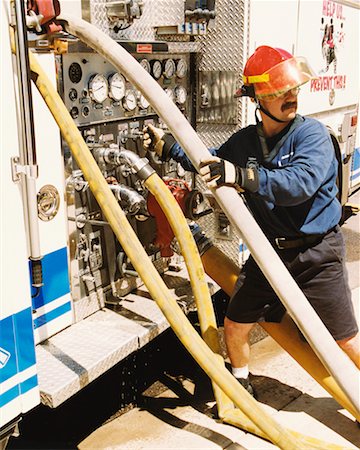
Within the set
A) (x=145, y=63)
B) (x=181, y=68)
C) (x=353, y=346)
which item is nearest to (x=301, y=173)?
(x=353, y=346)

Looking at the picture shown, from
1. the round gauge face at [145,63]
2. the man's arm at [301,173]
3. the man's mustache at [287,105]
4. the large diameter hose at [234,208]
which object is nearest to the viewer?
the large diameter hose at [234,208]

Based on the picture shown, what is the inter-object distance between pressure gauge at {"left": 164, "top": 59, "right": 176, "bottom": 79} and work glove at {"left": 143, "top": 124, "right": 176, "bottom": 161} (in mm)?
522

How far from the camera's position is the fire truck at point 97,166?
2424 millimetres

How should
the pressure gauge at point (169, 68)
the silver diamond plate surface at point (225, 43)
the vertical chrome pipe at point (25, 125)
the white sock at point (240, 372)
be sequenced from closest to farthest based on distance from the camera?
1. the vertical chrome pipe at point (25, 125)
2. the white sock at point (240, 372)
3. the pressure gauge at point (169, 68)
4. the silver diamond plate surface at point (225, 43)

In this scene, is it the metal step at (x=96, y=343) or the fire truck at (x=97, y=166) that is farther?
the metal step at (x=96, y=343)

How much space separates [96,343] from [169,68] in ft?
5.88

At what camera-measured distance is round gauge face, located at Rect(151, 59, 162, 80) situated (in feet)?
12.8

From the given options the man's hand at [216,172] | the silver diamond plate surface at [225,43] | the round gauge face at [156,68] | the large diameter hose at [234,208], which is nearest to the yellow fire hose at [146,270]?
the large diameter hose at [234,208]

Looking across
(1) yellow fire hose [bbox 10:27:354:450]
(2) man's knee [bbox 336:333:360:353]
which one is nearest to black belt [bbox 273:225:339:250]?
(2) man's knee [bbox 336:333:360:353]

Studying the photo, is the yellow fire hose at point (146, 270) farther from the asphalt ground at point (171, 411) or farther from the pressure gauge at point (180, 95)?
the pressure gauge at point (180, 95)

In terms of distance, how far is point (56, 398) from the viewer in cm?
284

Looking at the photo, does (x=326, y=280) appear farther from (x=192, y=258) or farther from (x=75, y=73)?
(x=75, y=73)

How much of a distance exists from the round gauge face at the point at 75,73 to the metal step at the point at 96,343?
1309 millimetres

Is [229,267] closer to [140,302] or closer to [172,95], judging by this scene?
[140,302]
